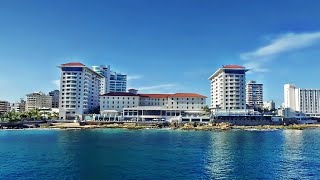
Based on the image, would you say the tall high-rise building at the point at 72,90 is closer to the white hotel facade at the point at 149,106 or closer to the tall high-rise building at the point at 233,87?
the white hotel facade at the point at 149,106

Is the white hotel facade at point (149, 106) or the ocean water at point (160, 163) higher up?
Answer: the white hotel facade at point (149, 106)

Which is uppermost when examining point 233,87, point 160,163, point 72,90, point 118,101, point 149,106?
point 233,87

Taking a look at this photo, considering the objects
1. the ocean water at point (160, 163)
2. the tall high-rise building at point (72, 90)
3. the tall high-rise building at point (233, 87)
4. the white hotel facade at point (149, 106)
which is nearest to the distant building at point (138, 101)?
the white hotel facade at point (149, 106)

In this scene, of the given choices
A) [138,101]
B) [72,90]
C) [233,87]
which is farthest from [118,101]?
[233,87]

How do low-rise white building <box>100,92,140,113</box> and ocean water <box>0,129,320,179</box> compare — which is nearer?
ocean water <box>0,129,320,179</box>

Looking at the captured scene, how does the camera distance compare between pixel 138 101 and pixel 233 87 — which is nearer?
pixel 233 87

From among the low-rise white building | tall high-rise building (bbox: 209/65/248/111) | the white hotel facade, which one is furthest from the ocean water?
the low-rise white building

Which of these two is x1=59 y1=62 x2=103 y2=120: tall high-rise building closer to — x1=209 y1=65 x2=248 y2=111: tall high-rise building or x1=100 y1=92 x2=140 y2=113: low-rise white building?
x1=100 y1=92 x2=140 y2=113: low-rise white building

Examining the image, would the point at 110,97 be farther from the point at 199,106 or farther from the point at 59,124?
the point at 199,106

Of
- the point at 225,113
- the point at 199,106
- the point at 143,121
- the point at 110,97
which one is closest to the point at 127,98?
the point at 110,97

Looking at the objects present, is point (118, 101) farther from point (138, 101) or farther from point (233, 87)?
point (233, 87)

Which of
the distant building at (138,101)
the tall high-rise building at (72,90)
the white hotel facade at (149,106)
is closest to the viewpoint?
the white hotel facade at (149,106)

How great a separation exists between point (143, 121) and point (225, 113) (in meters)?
39.8

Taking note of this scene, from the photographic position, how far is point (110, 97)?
176 m
